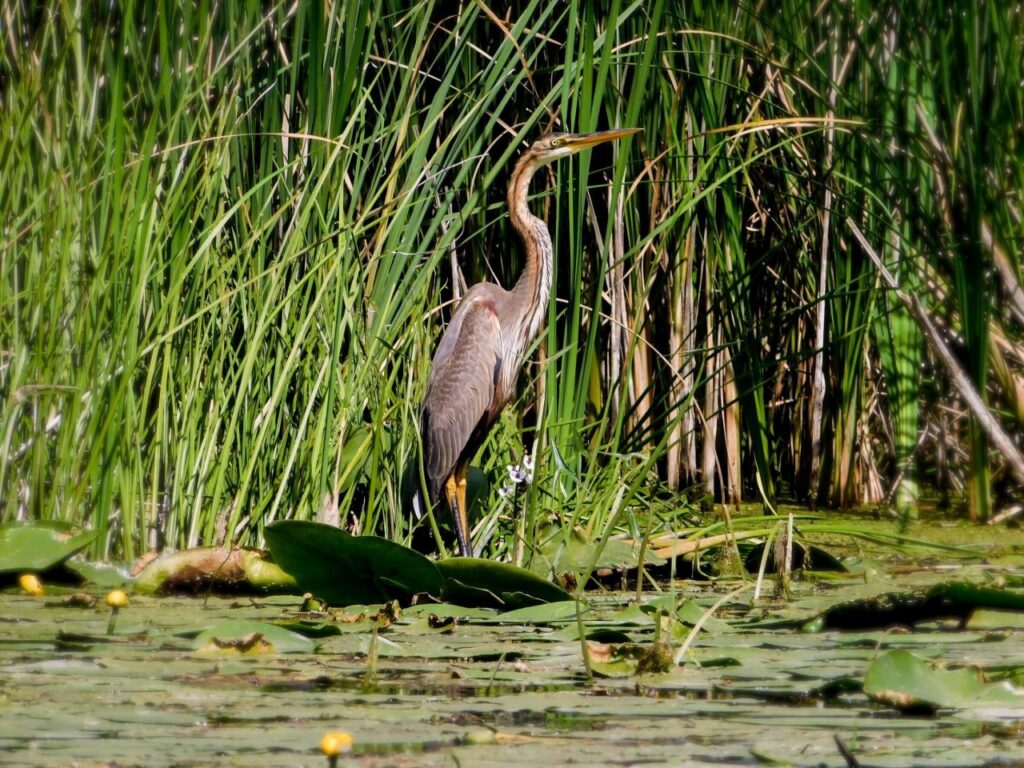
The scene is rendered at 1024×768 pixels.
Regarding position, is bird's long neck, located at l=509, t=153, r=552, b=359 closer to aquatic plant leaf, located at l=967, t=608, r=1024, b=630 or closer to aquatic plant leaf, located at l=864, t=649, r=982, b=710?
aquatic plant leaf, located at l=967, t=608, r=1024, b=630

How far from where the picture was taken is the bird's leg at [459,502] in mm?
4820

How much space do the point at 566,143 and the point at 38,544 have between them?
2.40 m

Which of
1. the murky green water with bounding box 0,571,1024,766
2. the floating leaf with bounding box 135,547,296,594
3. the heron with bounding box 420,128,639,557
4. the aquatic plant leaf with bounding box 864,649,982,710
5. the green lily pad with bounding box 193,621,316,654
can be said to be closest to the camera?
the murky green water with bounding box 0,571,1024,766

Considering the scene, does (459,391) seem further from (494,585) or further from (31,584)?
(31,584)

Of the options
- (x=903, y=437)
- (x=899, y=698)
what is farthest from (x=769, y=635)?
(x=903, y=437)

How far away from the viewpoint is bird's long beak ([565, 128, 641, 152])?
4660mm

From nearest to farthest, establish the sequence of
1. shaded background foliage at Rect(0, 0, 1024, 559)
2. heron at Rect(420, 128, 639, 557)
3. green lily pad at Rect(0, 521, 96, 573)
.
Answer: green lily pad at Rect(0, 521, 96, 573) → shaded background foliage at Rect(0, 0, 1024, 559) → heron at Rect(420, 128, 639, 557)

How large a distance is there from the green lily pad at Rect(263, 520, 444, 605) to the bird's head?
1818 mm

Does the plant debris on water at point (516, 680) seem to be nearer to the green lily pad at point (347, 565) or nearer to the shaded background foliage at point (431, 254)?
the green lily pad at point (347, 565)

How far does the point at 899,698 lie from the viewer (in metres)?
2.20

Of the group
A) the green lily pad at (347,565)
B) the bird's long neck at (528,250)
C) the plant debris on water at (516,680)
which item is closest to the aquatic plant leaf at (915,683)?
the plant debris on water at (516,680)

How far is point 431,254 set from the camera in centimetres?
461

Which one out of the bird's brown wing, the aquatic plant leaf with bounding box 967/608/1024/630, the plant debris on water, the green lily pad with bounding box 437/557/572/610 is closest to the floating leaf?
the plant debris on water

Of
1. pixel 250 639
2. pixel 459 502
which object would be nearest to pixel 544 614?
pixel 250 639
